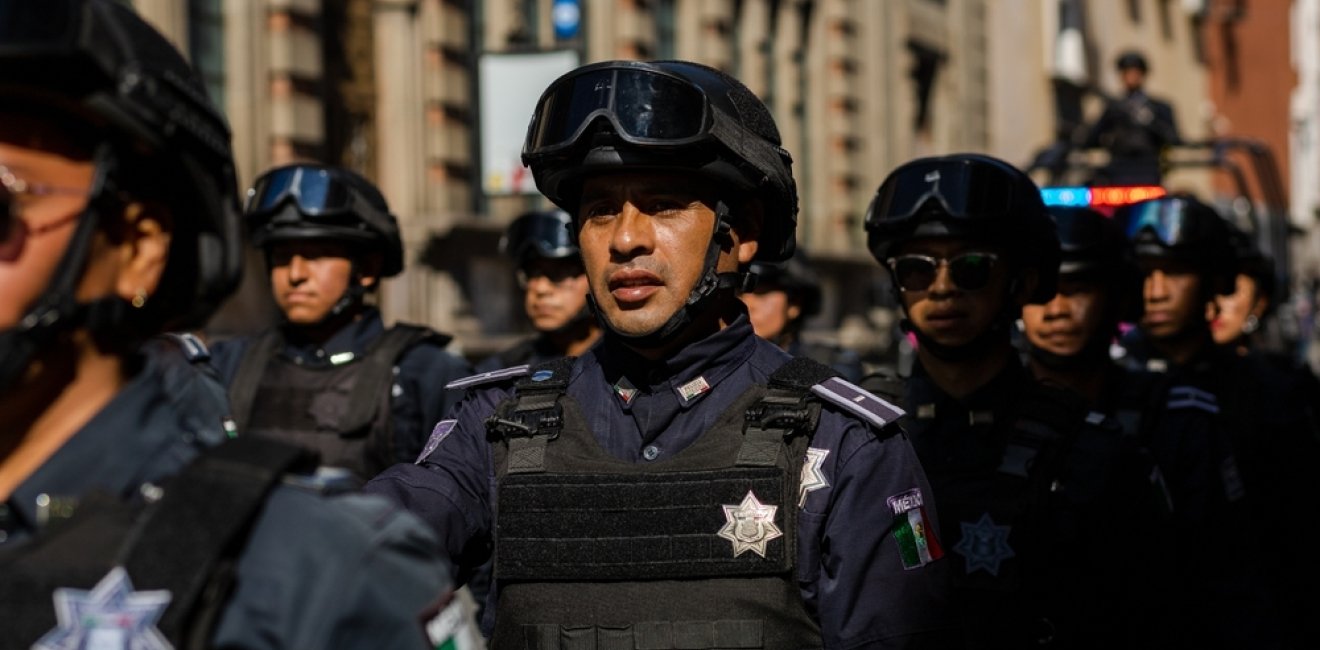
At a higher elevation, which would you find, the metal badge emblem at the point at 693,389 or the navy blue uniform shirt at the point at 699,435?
the metal badge emblem at the point at 693,389

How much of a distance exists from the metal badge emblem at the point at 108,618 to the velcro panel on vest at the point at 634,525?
1387mm

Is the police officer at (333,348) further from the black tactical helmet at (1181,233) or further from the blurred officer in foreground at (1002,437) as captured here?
the black tactical helmet at (1181,233)

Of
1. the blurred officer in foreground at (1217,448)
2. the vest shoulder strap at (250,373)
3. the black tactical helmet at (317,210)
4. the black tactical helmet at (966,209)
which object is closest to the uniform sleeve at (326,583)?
the black tactical helmet at (966,209)

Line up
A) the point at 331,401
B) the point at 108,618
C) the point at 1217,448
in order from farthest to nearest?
the point at 331,401 < the point at 1217,448 < the point at 108,618

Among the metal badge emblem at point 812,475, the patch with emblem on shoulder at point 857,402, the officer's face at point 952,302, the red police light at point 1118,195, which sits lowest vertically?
the metal badge emblem at point 812,475

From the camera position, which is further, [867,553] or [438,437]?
[438,437]

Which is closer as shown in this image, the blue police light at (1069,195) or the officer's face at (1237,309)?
the blue police light at (1069,195)

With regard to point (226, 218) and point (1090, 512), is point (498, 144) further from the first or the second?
point (226, 218)

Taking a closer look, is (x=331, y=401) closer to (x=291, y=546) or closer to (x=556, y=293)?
(x=556, y=293)

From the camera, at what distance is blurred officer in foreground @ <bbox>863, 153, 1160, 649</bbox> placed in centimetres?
449

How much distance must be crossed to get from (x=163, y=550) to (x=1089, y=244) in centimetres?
464

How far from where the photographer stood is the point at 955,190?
16.6 feet

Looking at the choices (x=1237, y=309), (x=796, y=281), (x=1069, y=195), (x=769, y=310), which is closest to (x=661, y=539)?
(x=1069, y=195)

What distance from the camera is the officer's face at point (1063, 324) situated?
5938 mm
